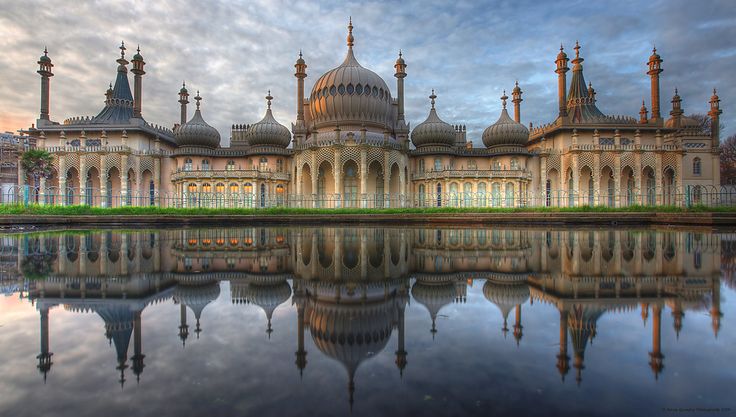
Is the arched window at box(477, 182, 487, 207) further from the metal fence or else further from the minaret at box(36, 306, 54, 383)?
the minaret at box(36, 306, 54, 383)

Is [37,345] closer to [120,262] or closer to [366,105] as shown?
[120,262]

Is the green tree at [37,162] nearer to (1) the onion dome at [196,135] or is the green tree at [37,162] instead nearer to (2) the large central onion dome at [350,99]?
(1) the onion dome at [196,135]

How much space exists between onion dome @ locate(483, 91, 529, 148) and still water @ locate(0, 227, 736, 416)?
35.3m

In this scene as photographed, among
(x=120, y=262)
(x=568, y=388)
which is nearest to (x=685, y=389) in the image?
(x=568, y=388)

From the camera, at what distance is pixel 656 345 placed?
292 cm

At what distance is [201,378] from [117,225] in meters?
23.6

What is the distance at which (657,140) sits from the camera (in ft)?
124

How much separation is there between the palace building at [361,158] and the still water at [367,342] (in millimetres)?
28423

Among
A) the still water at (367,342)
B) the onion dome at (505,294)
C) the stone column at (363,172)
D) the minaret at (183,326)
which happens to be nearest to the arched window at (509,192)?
the stone column at (363,172)

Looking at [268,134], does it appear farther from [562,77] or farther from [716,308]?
[716,308]

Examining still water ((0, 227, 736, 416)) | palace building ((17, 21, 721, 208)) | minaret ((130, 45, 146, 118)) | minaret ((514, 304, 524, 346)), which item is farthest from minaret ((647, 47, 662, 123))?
minaret ((130, 45, 146, 118))

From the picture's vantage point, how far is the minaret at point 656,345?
2480 mm

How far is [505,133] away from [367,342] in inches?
1589

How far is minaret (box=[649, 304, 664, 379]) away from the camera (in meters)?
2.48
